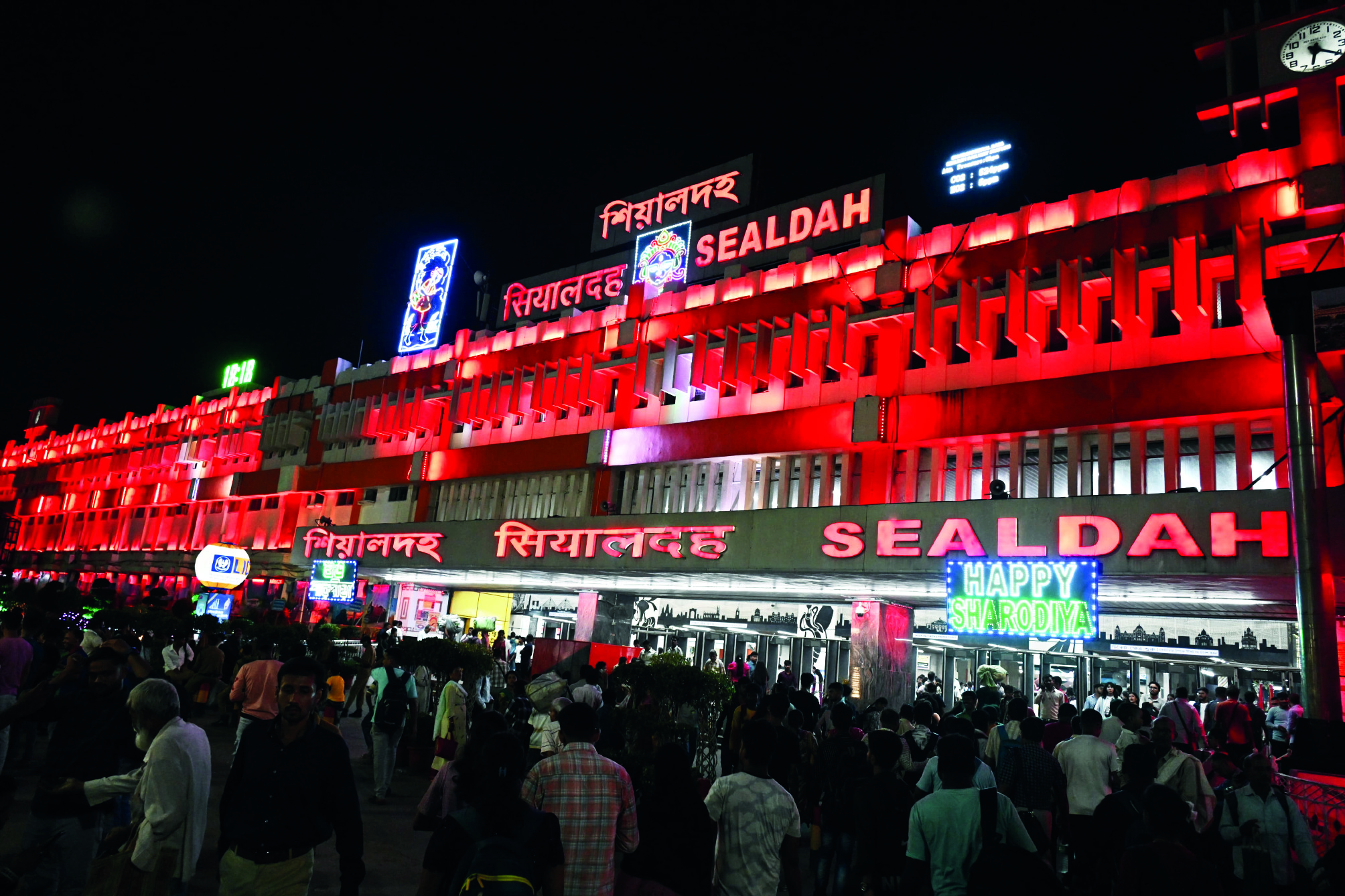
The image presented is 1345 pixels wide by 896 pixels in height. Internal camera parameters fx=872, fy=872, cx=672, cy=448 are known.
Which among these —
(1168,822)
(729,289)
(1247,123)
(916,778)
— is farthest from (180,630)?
(1247,123)

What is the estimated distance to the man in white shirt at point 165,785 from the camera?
4715mm

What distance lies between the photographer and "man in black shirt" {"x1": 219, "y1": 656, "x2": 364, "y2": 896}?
15.0 feet

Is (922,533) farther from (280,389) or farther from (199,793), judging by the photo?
Answer: (280,389)

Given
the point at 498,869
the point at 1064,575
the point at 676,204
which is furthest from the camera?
the point at 676,204

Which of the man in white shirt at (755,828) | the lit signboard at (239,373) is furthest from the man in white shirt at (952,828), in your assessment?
the lit signboard at (239,373)

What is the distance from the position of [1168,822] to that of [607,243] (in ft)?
119

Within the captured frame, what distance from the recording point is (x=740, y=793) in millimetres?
5285

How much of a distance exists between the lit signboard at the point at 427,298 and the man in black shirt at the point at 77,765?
36006mm

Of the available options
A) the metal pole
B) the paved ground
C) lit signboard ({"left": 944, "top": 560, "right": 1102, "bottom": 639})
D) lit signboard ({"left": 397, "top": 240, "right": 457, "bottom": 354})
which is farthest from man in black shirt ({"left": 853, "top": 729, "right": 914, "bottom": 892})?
lit signboard ({"left": 397, "top": 240, "right": 457, "bottom": 354})

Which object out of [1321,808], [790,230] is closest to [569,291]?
[790,230]

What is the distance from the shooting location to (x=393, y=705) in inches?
452

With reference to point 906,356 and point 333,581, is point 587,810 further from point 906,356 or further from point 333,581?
point 333,581

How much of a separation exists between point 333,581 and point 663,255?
17.6 meters

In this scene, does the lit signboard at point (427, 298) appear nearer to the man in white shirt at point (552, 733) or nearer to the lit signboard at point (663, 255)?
the lit signboard at point (663, 255)
